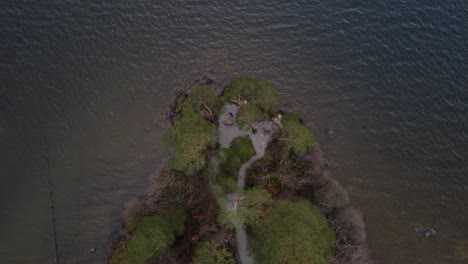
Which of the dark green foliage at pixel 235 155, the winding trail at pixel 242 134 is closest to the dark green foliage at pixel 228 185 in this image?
the winding trail at pixel 242 134

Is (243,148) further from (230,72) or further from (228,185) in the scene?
(230,72)

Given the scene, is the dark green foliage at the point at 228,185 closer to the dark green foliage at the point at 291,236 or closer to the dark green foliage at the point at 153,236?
the dark green foliage at the point at 291,236

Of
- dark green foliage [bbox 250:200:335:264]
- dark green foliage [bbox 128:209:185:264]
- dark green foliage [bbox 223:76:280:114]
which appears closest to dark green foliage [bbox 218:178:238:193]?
dark green foliage [bbox 250:200:335:264]

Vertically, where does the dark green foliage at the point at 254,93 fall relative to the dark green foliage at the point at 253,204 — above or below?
above

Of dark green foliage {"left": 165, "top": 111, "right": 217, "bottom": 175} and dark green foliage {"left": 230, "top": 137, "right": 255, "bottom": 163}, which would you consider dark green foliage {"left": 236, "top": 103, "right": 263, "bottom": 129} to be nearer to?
dark green foliage {"left": 230, "top": 137, "right": 255, "bottom": 163}

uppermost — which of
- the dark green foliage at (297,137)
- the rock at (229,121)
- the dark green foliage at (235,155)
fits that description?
the dark green foliage at (297,137)
